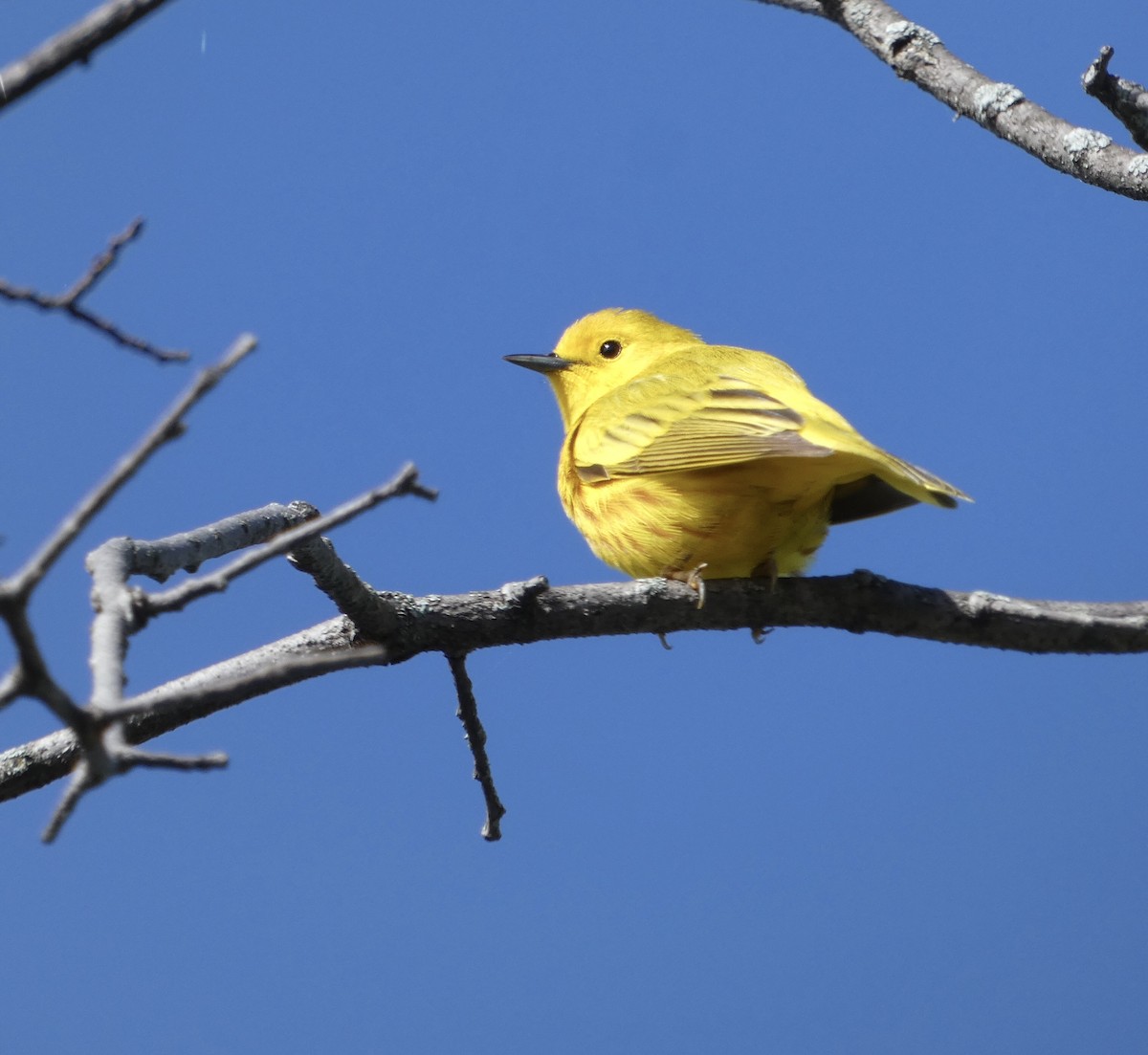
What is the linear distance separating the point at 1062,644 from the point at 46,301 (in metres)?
2.13

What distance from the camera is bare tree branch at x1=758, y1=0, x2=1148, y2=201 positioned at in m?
2.86

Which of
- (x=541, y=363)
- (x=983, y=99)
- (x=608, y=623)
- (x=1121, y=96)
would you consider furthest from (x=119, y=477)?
(x=541, y=363)

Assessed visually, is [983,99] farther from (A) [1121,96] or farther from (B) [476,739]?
(B) [476,739]

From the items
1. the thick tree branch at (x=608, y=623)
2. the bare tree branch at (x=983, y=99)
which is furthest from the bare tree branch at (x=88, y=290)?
the bare tree branch at (x=983, y=99)

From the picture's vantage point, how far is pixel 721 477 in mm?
3320

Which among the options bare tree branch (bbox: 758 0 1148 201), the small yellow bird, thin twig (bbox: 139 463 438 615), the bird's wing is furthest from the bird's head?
thin twig (bbox: 139 463 438 615)

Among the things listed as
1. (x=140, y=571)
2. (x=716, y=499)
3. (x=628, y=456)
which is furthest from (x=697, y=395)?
(x=140, y=571)

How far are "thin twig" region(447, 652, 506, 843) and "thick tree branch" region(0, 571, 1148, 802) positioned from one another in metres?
0.06

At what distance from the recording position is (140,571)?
2107mm

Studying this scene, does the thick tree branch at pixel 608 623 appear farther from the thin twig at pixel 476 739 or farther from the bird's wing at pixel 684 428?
the bird's wing at pixel 684 428

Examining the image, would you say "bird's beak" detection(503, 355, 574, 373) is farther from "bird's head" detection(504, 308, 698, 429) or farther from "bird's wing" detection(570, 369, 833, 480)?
"bird's wing" detection(570, 369, 833, 480)

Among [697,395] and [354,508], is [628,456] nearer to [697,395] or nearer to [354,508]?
[697,395]

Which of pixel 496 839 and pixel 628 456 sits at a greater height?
pixel 628 456

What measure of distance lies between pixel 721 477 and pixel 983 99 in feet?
3.65
